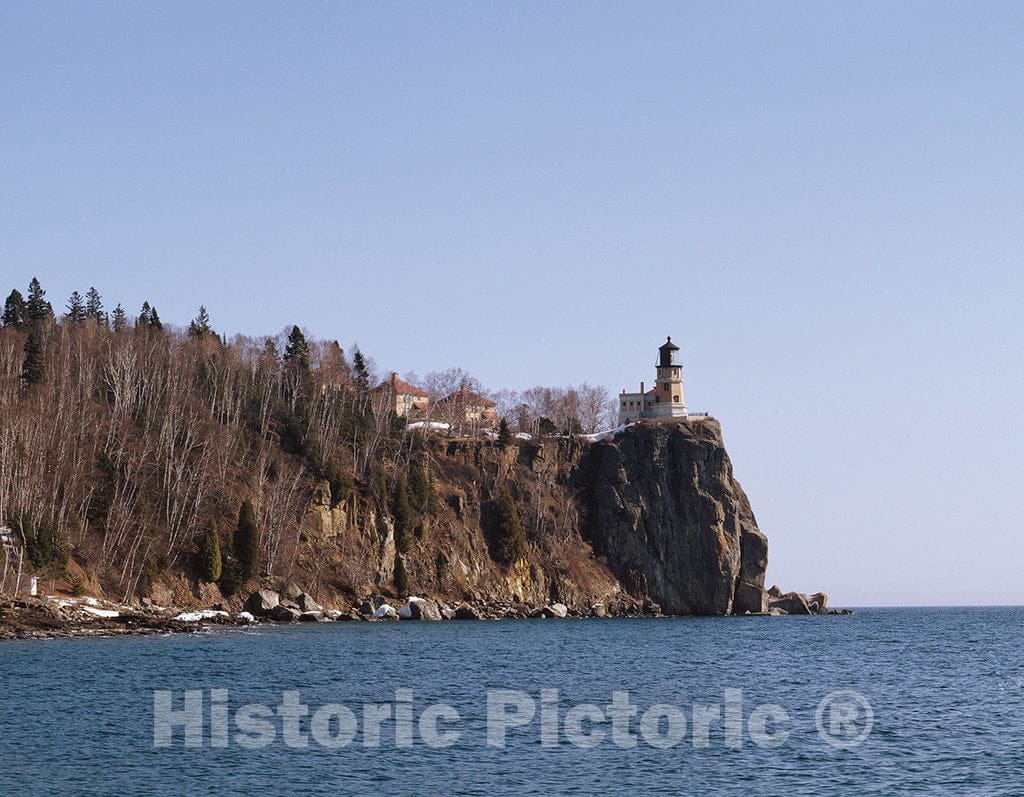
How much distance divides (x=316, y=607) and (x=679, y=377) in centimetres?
6510

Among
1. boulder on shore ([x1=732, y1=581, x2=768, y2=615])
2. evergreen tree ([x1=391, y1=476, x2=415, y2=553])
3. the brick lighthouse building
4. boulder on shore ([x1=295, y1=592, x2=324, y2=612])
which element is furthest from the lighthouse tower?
boulder on shore ([x1=295, y1=592, x2=324, y2=612])

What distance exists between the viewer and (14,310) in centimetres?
13212

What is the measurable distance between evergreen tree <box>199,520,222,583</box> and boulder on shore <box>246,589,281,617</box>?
137 inches

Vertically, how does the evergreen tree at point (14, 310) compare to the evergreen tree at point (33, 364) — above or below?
above

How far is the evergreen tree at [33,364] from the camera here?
107500 millimetres

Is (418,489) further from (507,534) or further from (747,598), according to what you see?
(747,598)

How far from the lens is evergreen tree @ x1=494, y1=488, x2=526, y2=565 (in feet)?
422

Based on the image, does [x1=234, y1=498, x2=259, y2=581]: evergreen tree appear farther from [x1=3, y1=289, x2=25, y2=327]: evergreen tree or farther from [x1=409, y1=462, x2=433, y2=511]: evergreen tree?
[x1=3, y1=289, x2=25, y2=327]: evergreen tree

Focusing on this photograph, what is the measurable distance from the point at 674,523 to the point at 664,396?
59.4 feet

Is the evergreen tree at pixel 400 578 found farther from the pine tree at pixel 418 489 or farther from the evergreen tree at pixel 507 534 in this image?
the evergreen tree at pixel 507 534

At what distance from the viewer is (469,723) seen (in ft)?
135

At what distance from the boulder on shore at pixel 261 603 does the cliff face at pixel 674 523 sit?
4888cm

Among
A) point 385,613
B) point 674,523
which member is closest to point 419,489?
point 385,613

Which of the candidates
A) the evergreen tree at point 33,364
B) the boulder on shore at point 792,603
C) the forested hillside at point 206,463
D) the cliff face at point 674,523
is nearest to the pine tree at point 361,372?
the forested hillside at point 206,463
